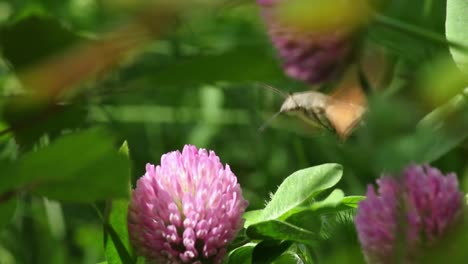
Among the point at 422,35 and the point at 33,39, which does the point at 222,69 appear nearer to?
the point at 33,39

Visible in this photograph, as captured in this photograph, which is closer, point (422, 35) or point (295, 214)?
point (422, 35)

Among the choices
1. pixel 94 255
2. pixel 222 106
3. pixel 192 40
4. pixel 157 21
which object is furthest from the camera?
pixel 222 106

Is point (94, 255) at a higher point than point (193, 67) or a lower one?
lower

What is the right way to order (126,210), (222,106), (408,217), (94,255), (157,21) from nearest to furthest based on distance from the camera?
(157,21) < (408,217) < (126,210) < (94,255) < (222,106)

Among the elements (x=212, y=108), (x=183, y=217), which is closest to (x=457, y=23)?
(x=183, y=217)

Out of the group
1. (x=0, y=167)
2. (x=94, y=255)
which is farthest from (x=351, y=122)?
(x=94, y=255)

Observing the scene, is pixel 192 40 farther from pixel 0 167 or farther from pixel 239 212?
pixel 0 167

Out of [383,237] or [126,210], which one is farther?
[126,210]
